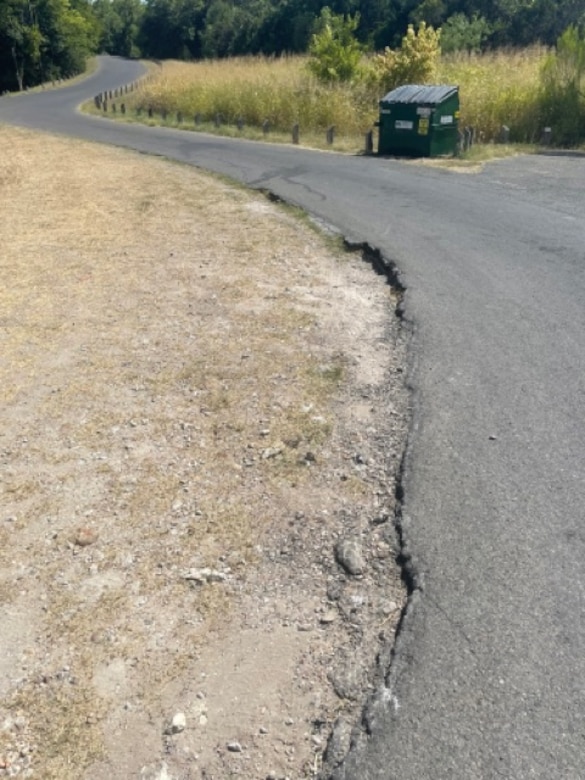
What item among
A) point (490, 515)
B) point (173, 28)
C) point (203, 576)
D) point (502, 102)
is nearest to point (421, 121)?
point (502, 102)

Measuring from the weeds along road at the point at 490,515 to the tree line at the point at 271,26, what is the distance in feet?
77.6

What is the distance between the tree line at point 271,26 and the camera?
44.8 metres

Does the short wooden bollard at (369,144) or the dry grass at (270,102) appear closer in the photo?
the short wooden bollard at (369,144)

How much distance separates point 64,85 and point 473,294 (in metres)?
52.1

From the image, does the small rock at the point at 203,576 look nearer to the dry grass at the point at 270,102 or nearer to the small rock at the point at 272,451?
the small rock at the point at 272,451

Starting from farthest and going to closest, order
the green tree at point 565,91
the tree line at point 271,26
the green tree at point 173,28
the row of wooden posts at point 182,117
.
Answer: the green tree at point 173,28 → the tree line at point 271,26 → the row of wooden posts at point 182,117 → the green tree at point 565,91

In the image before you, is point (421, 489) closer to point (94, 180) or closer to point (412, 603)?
point (412, 603)

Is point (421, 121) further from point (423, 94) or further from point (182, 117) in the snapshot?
point (182, 117)

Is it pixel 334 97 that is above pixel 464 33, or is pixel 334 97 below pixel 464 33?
below

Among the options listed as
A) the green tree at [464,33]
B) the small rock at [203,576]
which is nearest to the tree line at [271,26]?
the green tree at [464,33]

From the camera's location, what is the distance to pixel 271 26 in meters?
66.4

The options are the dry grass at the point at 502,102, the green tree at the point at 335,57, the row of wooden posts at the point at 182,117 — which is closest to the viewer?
the dry grass at the point at 502,102

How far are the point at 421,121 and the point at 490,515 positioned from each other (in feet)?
47.5

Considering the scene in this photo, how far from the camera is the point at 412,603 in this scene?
3.03 m
